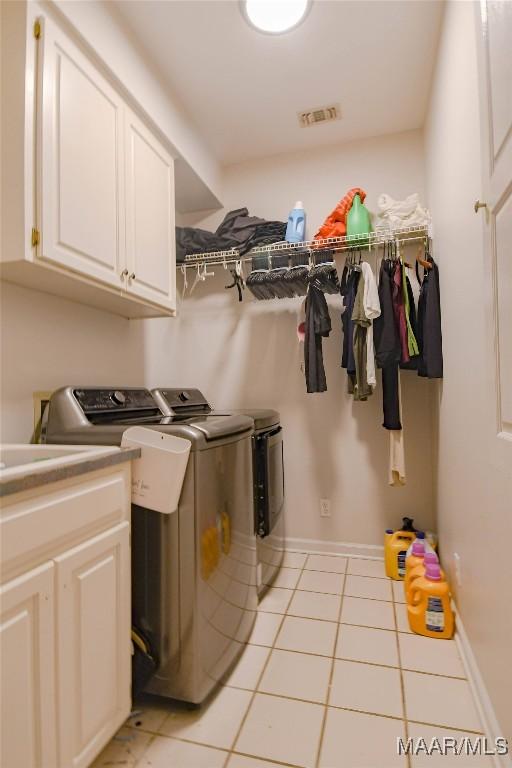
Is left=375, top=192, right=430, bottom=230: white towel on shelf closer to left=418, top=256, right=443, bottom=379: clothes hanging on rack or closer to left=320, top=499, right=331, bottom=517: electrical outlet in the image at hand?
left=418, top=256, right=443, bottom=379: clothes hanging on rack

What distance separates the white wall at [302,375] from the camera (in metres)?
2.48

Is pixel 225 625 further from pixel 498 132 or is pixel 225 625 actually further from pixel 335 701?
pixel 498 132

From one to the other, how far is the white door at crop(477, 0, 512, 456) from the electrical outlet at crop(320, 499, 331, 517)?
1693 millimetres

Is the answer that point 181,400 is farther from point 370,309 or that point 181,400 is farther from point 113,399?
point 370,309

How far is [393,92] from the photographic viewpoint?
221cm

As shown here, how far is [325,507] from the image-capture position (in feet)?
8.46

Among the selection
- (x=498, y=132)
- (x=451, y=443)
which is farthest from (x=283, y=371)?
(x=498, y=132)

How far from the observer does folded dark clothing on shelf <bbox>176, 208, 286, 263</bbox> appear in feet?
8.38

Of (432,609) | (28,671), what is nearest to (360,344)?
(432,609)

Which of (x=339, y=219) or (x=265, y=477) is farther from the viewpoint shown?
(x=339, y=219)

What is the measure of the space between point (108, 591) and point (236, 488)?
→ 60 centimetres

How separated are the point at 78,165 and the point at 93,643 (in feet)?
5.09

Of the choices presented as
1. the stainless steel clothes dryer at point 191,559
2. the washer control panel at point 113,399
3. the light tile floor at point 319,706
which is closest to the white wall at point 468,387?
the light tile floor at point 319,706

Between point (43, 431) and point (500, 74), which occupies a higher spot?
point (500, 74)
